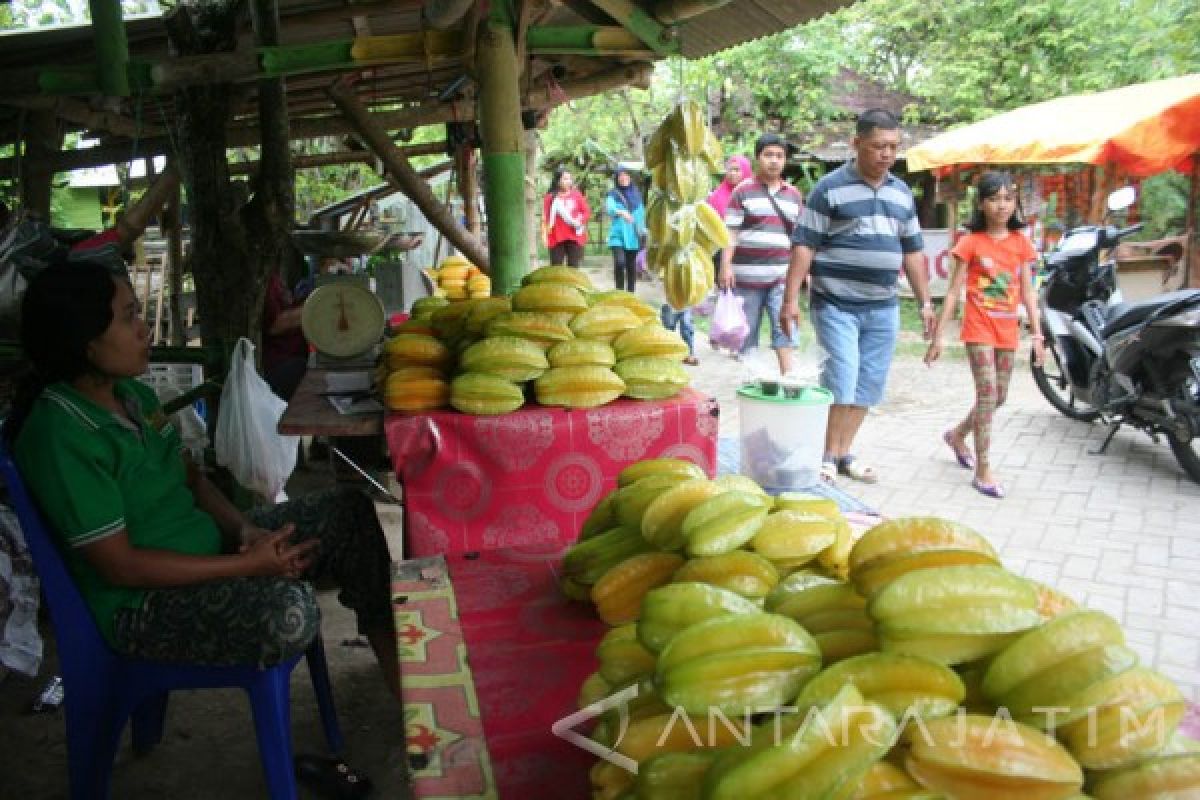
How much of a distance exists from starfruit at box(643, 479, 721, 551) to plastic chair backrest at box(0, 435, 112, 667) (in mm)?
1519

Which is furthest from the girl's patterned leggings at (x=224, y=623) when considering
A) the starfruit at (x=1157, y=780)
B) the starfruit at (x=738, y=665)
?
the starfruit at (x=1157, y=780)

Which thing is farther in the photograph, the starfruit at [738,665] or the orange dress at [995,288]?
the orange dress at [995,288]

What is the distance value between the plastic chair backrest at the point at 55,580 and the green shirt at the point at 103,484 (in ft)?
0.07

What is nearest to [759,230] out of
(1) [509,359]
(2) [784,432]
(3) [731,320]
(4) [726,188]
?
(3) [731,320]

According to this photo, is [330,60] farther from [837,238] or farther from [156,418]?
[837,238]

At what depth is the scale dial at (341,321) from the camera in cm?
375

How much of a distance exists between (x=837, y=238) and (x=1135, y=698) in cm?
426

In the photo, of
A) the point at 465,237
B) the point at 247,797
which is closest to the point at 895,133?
the point at 465,237

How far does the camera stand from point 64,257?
3.56 meters

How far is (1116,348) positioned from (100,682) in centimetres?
595

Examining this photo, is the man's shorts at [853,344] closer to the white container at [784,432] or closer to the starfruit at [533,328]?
the white container at [784,432]

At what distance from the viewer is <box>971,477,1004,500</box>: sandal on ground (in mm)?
5383

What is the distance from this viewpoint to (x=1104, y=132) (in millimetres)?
8953

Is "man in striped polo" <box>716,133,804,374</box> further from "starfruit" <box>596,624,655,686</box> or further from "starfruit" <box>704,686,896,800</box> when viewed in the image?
"starfruit" <box>704,686,896,800</box>
